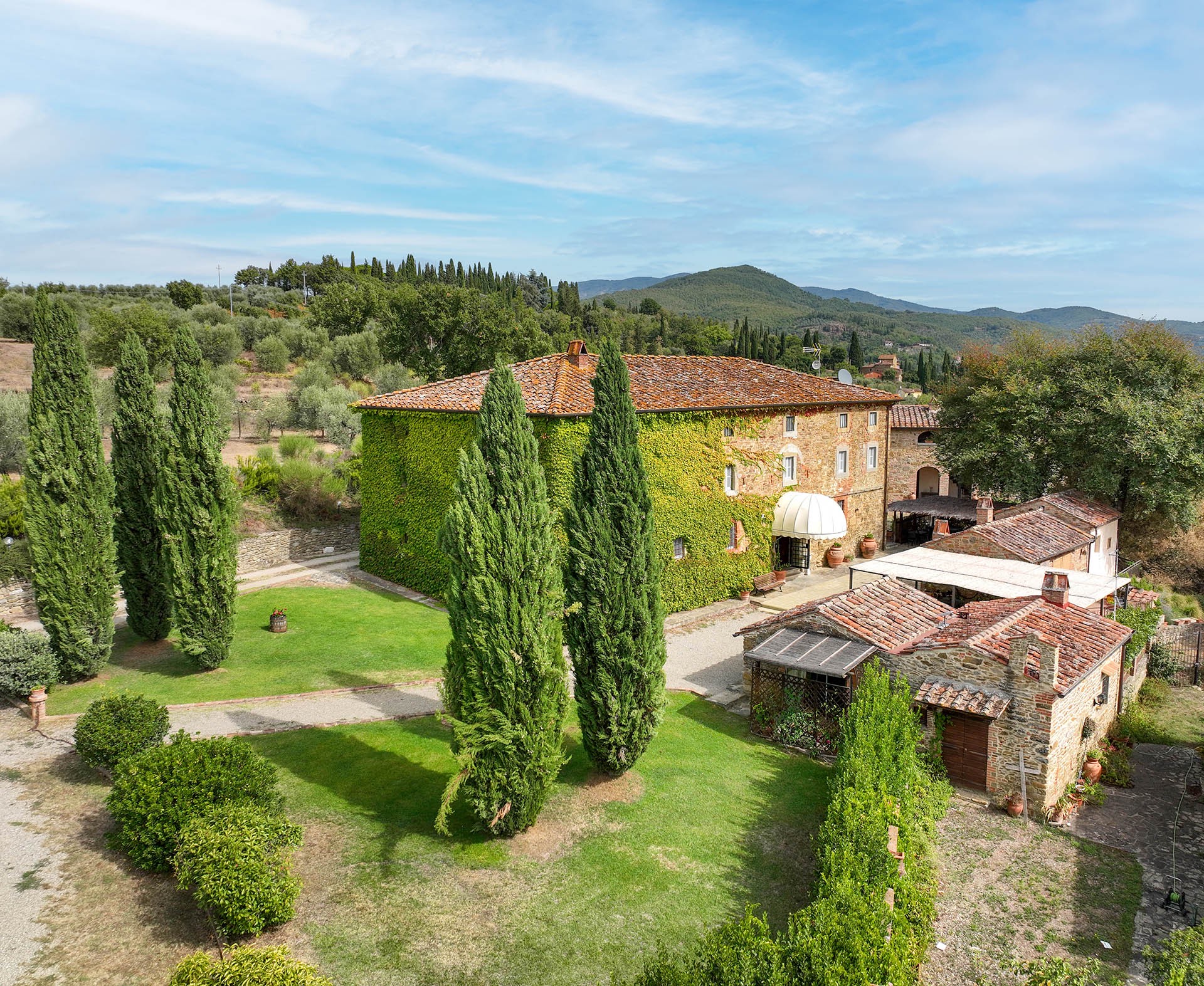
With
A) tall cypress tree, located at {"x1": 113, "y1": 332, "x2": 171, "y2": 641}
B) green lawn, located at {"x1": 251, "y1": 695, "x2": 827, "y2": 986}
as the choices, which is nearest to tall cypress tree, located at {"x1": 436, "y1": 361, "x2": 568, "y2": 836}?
green lawn, located at {"x1": 251, "y1": 695, "x2": 827, "y2": 986}

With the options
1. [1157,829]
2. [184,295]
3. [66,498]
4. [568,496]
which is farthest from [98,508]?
[184,295]

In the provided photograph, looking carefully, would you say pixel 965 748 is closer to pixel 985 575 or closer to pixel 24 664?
pixel 985 575

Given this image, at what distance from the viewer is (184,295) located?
92.8 metres

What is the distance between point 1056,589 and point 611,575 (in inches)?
509

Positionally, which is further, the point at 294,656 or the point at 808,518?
the point at 808,518

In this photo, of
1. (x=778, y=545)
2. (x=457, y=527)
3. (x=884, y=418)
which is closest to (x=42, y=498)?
(x=457, y=527)

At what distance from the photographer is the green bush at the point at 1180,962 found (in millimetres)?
8594

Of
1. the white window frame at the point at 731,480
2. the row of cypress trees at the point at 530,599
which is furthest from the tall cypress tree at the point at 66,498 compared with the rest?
the white window frame at the point at 731,480

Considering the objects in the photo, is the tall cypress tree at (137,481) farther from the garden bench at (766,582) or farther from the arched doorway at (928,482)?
the arched doorway at (928,482)

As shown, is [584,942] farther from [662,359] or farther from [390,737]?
[662,359]

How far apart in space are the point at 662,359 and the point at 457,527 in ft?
76.8

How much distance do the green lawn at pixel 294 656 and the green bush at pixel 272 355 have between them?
144 feet

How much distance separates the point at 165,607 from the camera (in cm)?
2319

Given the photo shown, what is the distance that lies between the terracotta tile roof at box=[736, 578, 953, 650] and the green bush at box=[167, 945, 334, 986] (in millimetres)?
13496
